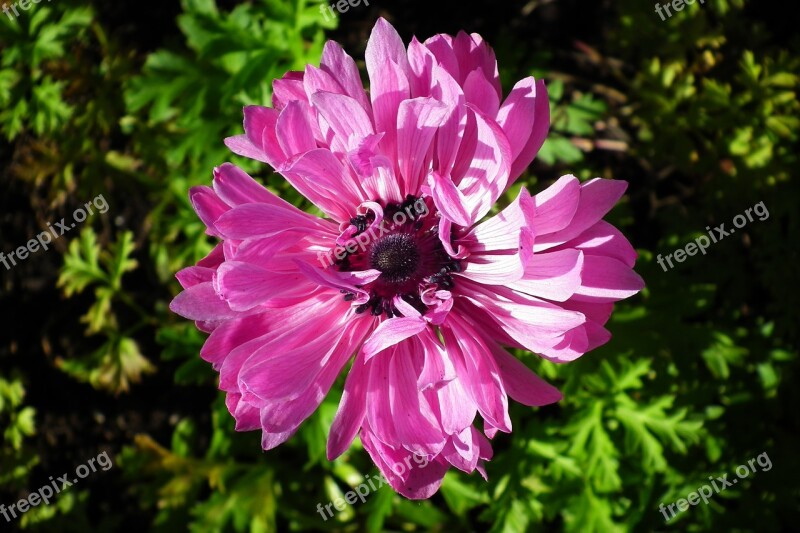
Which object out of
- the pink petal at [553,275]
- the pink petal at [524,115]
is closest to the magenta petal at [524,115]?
the pink petal at [524,115]

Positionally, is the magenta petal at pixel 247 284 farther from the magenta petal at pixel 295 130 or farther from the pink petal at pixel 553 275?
the pink petal at pixel 553 275

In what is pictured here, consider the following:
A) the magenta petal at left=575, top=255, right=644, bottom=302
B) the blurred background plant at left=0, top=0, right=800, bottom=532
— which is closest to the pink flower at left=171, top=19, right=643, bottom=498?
the magenta petal at left=575, top=255, right=644, bottom=302

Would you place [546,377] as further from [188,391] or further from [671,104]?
[188,391]

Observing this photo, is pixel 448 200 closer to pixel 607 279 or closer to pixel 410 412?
pixel 607 279

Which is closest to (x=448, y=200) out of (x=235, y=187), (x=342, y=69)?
(x=342, y=69)

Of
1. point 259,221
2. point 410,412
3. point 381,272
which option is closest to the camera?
point 259,221

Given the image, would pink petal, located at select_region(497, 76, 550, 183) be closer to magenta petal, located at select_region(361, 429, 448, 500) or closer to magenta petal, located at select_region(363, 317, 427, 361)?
magenta petal, located at select_region(363, 317, 427, 361)
